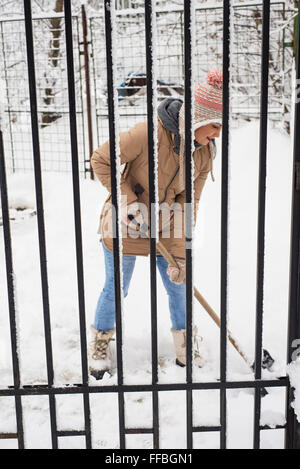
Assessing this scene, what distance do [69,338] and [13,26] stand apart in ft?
20.4

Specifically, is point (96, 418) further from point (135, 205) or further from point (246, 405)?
point (135, 205)

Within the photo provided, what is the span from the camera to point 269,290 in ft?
13.2

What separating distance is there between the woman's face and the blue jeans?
777 mm

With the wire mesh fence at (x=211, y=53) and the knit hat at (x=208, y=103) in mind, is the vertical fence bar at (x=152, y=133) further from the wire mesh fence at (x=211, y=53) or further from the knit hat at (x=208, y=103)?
the wire mesh fence at (x=211, y=53)

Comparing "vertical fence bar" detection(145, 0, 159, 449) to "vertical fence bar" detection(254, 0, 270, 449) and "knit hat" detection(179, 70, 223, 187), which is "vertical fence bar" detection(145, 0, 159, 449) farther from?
"knit hat" detection(179, 70, 223, 187)

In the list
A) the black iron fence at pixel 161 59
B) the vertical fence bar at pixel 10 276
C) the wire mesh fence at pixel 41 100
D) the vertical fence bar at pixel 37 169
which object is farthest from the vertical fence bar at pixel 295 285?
the wire mesh fence at pixel 41 100

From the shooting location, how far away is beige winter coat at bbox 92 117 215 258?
262 cm

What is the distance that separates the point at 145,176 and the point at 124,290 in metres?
0.73

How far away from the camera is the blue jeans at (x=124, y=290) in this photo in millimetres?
2896

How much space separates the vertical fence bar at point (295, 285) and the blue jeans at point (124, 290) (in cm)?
121

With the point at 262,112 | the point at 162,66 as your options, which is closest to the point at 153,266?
the point at 262,112

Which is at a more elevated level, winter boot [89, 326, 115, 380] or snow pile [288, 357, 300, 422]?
snow pile [288, 357, 300, 422]

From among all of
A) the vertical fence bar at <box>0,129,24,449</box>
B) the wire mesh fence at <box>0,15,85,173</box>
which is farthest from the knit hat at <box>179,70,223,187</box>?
the wire mesh fence at <box>0,15,85,173</box>

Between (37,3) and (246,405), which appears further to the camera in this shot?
(37,3)
